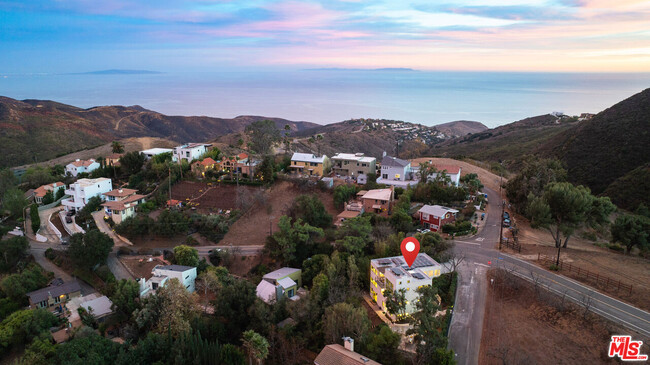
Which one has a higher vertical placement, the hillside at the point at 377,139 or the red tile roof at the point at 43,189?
the hillside at the point at 377,139

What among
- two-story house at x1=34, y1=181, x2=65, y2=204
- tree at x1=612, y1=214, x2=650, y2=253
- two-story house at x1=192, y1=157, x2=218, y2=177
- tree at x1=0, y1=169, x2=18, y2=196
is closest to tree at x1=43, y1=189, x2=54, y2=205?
two-story house at x1=34, y1=181, x2=65, y2=204

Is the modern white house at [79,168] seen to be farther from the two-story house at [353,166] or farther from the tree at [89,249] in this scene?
the two-story house at [353,166]

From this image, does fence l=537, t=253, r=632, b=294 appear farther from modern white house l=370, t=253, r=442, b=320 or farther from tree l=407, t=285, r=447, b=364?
tree l=407, t=285, r=447, b=364

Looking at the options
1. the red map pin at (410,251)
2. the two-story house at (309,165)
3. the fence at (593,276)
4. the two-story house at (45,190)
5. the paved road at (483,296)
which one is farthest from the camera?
the two-story house at (45,190)

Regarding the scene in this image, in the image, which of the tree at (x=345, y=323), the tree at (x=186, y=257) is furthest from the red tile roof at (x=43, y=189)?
the tree at (x=345, y=323)

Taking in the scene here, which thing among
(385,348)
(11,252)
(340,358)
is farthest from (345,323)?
(11,252)

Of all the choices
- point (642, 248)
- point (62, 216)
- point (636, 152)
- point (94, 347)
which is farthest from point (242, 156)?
point (636, 152)

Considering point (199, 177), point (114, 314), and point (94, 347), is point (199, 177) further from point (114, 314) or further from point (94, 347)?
point (94, 347)
